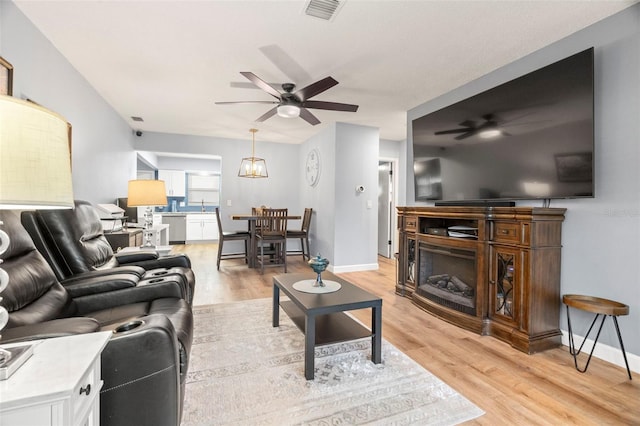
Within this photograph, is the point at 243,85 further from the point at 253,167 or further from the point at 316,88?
the point at 253,167

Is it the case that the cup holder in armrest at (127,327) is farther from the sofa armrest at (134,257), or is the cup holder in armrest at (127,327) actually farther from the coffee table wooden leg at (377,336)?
the sofa armrest at (134,257)

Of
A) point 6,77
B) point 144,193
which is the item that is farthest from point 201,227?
point 6,77

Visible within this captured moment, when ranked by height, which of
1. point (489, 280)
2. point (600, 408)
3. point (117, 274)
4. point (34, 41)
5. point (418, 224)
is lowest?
A: point (600, 408)

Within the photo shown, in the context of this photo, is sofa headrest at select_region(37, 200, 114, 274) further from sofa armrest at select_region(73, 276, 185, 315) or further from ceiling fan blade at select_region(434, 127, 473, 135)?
ceiling fan blade at select_region(434, 127, 473, 135)

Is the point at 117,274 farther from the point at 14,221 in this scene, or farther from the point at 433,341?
the point at 433,341

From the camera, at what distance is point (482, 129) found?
111 inches

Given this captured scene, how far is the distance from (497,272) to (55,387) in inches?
109

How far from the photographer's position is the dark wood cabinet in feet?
7.37

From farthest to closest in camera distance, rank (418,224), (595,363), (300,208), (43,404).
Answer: (300,208), (418,224), (595,363), (43,404)

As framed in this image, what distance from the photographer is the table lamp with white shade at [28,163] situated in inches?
26.7

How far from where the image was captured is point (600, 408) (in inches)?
63.5

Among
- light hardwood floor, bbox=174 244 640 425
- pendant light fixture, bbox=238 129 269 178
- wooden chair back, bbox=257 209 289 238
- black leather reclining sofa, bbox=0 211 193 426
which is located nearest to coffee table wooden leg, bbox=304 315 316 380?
black leather reclining sofa, bbox=0 211 193 426

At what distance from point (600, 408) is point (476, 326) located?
A: 0.96 m

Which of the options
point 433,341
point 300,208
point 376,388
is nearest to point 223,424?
point 376,388
